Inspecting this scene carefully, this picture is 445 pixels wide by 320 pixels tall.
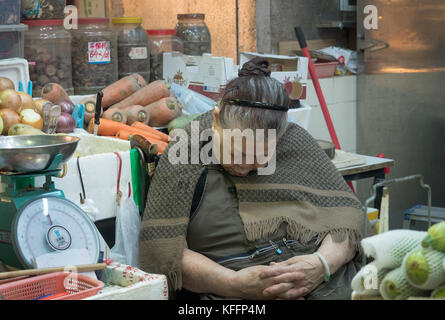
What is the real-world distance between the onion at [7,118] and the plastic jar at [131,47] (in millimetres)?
1218

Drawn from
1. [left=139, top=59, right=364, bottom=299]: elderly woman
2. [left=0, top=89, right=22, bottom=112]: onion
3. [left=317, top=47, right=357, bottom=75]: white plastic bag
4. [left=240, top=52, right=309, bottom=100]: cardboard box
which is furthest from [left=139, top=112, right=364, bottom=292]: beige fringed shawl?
[left=317, top=47, right=357, bottom=75]: white plastic bag

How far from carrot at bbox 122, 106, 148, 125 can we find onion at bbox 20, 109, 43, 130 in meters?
0.52

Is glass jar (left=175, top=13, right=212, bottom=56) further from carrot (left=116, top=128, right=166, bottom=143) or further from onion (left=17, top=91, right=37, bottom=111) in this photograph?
onion (left=17, top=91, right=37, bottom=111)

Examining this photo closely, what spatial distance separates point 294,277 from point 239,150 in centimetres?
43

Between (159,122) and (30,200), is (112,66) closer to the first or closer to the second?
(159,122)

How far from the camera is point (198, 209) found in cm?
213

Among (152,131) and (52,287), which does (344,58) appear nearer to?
(152,131)

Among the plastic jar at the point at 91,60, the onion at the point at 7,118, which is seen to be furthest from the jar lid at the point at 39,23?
the onion at the point at 7,118

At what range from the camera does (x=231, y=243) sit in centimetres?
210

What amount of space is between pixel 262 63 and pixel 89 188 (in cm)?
75

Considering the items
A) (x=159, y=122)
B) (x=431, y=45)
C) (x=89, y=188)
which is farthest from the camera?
(x=431, y=45)

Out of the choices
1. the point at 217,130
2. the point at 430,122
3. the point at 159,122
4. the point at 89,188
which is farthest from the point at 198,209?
the point at 430,122

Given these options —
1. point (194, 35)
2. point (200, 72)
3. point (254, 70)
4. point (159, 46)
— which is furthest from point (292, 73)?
point (254, 70)

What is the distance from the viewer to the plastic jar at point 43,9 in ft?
10.6
